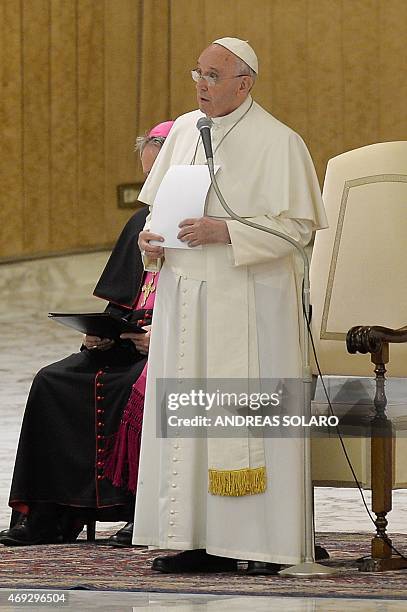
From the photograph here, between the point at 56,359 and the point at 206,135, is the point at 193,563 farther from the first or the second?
the point at 56,359

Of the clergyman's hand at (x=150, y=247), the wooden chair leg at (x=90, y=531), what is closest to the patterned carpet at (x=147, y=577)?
the wooden chair leg at (x=90, y=531)

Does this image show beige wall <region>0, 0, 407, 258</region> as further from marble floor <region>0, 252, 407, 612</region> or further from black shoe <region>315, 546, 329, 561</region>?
black shoe <region>315, 546, 329, 561</region>

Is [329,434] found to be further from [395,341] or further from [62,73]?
[62,73]

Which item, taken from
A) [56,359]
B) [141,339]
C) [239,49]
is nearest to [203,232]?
[239,49]

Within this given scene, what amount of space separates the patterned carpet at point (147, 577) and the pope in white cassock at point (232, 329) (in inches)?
5.6

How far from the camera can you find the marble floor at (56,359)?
13.3ft

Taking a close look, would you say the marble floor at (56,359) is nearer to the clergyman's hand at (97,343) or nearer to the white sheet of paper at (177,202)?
the clergyman's hand at (97,343)

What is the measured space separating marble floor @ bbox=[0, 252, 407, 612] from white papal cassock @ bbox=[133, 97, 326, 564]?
21.2 inches

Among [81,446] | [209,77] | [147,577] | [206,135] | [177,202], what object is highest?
[209,77]

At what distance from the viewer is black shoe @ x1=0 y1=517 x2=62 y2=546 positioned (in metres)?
5.50

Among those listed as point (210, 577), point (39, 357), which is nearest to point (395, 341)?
point (210, 577)

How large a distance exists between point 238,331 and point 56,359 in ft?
19.9

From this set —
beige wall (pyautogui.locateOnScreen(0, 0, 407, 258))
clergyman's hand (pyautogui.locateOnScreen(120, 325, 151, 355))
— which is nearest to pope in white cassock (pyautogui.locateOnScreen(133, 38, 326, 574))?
clergyman's hand (pyautogui.locateOnScreen(120, 325, 151, 355))

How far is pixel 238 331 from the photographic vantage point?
→ 15.6ft
